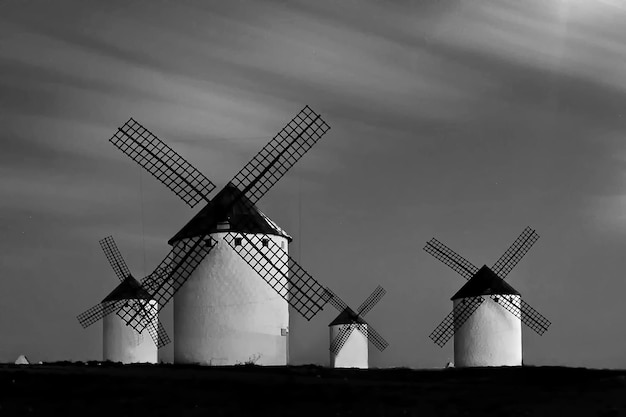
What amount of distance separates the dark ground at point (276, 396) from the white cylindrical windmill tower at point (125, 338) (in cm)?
1645

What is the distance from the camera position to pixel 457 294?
3247cm

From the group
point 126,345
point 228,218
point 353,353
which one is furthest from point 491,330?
point 228,218

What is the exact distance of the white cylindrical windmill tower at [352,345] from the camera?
37.9 metres

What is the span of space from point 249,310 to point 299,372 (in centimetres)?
364

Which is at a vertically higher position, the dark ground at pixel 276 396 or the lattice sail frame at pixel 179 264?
the lattice sail frame at pixel 179 264

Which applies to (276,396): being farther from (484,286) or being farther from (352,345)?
(352,345)

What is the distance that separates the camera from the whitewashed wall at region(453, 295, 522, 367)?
3130 cm

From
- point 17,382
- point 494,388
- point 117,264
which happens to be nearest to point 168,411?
point 17,382

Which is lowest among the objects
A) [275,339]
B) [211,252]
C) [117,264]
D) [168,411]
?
[168,411]

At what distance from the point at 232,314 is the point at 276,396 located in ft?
26.8

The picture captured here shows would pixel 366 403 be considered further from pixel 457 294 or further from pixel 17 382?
pixel 457 294

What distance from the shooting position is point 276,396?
1334 cm

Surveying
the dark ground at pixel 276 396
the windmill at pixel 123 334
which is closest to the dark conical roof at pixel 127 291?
the windmill at pixel 123 334

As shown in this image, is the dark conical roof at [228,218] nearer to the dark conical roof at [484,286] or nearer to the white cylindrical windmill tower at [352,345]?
the dark conical roof at [484,286]
